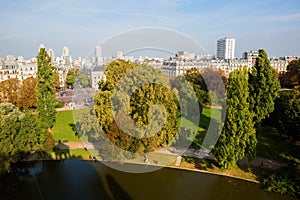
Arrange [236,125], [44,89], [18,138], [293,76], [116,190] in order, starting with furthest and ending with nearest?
[293,76]
[44,89]
[18,138]
[236,125]
[116,190]

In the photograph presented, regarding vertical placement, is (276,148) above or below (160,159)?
above

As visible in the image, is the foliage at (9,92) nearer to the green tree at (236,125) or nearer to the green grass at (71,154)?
the green grass at (71,154)

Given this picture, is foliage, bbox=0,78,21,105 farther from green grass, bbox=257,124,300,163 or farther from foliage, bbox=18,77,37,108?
green grass, bbox=257,124,300,163

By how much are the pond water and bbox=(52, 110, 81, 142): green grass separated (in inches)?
157

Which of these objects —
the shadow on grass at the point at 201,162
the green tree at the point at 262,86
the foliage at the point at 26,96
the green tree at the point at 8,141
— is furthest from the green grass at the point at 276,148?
the foliage at the point at 26,96

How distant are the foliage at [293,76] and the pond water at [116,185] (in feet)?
99.5

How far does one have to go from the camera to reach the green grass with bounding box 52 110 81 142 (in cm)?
1720

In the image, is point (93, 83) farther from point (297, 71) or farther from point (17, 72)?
point (297, 71)

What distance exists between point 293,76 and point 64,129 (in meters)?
33.7

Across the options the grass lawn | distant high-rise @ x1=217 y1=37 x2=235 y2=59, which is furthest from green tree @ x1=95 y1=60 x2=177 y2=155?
distant high-rise @ x1=217 y1=37 x2=235 y2=59

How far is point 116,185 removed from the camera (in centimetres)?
1130

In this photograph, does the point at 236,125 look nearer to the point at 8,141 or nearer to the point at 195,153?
the point at 195,153

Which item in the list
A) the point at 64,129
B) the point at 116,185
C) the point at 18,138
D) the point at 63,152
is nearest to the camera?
the point at 116,185

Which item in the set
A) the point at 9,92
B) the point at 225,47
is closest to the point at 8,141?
the point at 9,92
